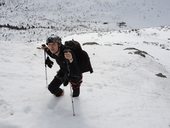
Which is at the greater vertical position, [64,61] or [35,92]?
[64,61]

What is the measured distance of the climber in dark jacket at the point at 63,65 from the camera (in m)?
6.33

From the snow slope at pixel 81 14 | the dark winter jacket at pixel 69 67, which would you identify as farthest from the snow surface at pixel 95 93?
the snow slope at pixel 81 14

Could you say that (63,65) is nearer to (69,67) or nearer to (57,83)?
(69,67)

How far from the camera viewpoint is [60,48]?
6555 millimetres

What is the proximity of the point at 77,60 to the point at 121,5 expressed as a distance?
123ft

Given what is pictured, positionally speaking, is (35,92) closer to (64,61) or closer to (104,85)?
(64,61)

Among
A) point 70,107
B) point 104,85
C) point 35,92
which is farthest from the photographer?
point 104,85

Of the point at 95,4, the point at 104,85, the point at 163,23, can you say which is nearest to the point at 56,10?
the point at 95,4

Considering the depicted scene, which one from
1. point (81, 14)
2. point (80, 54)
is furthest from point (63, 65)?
point (81, 14)

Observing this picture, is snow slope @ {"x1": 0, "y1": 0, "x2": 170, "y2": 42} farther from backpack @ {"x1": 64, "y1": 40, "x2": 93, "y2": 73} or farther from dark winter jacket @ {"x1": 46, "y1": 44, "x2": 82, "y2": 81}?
backpack @ {"x1": 64, "y1": 40, "x2": 93, "y2": 73}

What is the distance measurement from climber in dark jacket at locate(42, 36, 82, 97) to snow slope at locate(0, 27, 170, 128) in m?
0.39

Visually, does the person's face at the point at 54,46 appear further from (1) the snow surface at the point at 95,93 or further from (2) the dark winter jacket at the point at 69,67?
Result: (1) the snow surface at the point at 95,93

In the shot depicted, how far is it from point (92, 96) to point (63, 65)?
162 cm

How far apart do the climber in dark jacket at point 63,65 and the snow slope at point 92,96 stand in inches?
15.4
